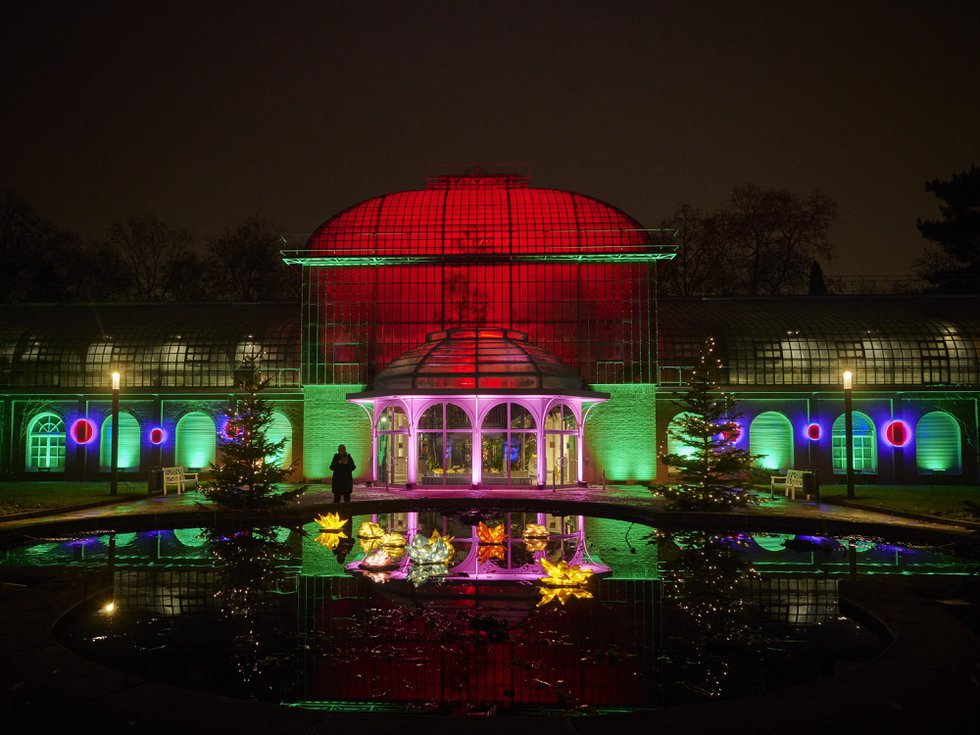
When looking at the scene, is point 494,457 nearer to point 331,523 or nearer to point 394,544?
point 331,523

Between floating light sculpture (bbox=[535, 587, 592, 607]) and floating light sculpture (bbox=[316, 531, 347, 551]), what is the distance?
572 cm

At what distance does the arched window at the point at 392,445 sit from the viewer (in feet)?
98.2

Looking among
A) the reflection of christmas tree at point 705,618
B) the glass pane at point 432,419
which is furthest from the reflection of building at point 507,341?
the reflection of christmas tree at point 705,618

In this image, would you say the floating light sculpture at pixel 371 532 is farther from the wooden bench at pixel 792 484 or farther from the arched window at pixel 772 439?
the arched window at pixel 772 439

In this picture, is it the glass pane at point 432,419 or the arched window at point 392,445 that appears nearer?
the arched window at point 392,445

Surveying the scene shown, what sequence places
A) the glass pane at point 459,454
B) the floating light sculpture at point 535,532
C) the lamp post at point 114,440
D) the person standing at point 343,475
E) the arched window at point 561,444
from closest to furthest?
the floating light sculpture at point 535,532
the person standing at point 343,475
the lamp post at point 114,440
the arched window at point 561,444
the glass pane at point 459,454

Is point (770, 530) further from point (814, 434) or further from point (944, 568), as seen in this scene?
point (814, 434)

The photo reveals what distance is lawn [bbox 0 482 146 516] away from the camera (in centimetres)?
2177

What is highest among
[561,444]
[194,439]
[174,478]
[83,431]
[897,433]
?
[83,431]

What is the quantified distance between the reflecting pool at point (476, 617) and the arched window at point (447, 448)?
1376 centimetres

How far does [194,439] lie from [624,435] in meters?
18.2

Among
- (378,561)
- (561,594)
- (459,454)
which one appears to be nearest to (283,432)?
(459,454)

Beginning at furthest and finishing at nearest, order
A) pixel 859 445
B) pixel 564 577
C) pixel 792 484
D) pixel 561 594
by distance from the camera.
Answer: pixel 859 445 → pixel 792 484 → pixel 564 577 → pixel 561 594

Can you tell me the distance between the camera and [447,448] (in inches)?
1231
